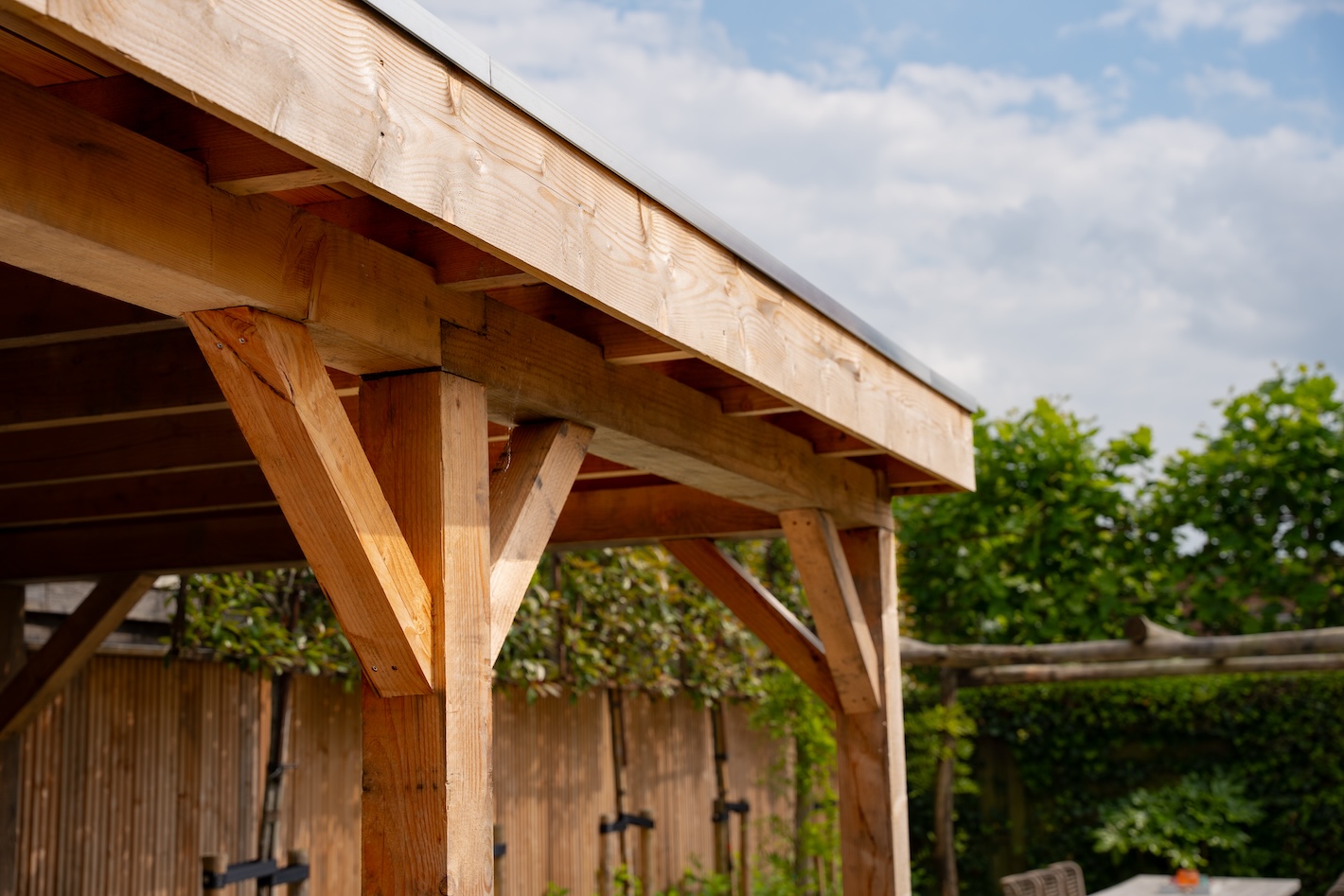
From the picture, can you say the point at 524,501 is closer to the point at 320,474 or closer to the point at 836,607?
the point at 320,474

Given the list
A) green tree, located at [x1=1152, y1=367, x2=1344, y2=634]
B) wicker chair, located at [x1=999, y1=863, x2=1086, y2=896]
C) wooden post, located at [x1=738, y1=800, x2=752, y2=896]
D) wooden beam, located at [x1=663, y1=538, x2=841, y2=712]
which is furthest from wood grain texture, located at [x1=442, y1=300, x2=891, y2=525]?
green tree, located at [x1=1152, y1=367, x2=1344, y2=634]

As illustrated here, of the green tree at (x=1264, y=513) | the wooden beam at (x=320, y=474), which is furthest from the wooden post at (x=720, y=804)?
the wooden beam at (x=320, y=474)

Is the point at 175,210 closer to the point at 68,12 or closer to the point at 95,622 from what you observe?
the point at 68,12

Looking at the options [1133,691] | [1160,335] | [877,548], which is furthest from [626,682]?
[1160,335]

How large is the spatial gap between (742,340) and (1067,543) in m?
8.62

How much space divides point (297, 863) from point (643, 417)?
10.3 ft

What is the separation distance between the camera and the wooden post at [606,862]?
6898 mm

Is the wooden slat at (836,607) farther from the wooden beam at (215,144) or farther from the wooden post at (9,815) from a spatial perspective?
the wooden post at (9,815)

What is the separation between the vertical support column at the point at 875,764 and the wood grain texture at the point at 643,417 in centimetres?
24

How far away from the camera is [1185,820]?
28.7 feet

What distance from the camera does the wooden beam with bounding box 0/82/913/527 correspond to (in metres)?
1.49

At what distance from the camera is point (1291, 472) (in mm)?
10047

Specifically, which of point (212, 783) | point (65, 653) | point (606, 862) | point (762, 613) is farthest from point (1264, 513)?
point (65, 653)

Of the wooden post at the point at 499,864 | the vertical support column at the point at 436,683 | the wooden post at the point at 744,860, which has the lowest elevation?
the wooden post at the point at 744,860
